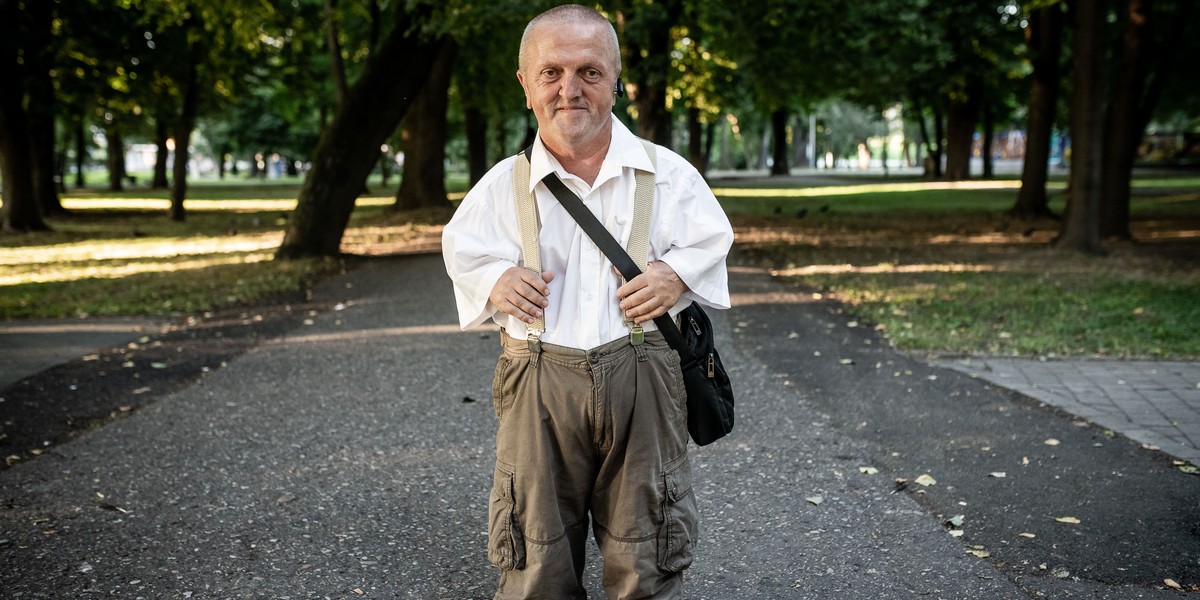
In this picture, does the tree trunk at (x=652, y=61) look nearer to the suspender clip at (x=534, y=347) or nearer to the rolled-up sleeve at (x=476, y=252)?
the rolled-up sleeve at (x=476, y=252)

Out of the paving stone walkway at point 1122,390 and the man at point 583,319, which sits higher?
the man at point 583,319

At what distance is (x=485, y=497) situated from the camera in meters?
4.89

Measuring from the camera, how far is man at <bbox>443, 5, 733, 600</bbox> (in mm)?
2779

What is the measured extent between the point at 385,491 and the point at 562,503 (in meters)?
2.21

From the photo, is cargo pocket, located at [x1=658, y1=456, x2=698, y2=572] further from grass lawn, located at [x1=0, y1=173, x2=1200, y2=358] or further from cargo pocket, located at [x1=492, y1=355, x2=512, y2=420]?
grass lawn, located at [x1=0, y1=173, x2=1200, y2=358]

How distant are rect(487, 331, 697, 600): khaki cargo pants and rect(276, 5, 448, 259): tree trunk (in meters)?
12.5

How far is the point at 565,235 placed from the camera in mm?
2863

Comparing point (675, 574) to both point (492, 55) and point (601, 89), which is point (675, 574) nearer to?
point (601, 89)

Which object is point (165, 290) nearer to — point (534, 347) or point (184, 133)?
point (534, 347)

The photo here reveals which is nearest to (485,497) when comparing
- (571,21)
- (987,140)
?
(571,21)

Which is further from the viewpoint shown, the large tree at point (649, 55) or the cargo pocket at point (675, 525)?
the large tree at point (649, 55)

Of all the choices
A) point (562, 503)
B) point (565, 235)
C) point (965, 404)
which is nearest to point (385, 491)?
point (562, 503)

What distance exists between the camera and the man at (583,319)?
278 centimetres

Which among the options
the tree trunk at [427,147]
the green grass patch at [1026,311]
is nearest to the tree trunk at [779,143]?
the tree trunk at [427,147]
